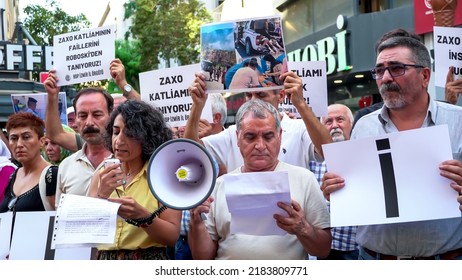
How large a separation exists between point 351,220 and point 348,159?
272 millimetres

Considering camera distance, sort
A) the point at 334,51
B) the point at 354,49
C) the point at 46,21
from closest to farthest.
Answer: the point at 354,49, the point at 334,51, the point at 46,21

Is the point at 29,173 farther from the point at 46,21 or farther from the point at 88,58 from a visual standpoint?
the point at 46,21

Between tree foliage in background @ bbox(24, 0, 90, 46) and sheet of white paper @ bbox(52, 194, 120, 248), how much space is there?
1233 inches

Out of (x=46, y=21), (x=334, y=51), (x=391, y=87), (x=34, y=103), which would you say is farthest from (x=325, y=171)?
(x=46, y=21)

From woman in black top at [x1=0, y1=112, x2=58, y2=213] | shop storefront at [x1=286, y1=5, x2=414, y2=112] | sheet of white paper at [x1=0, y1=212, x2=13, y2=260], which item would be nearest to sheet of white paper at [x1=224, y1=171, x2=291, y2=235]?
sheet of white paper at [x1=0, y1=212, x2=13, y2=260]

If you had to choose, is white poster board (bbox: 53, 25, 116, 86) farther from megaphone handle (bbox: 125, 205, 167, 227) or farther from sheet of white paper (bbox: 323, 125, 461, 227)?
sheet of white paper (bbox: 323, 125, 461, 227)

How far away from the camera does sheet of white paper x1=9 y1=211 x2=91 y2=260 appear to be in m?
3.77

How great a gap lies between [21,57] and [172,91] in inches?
471

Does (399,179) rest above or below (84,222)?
above

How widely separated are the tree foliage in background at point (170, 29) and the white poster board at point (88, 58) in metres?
23.3

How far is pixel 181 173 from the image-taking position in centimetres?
349

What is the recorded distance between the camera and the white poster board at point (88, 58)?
5258 mm

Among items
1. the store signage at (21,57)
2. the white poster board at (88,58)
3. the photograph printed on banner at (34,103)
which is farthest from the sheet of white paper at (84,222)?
the store signage at (21,57)

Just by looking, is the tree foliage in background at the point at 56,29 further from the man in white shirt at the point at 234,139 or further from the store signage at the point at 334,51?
the man in white shirt at the point at 234,139
